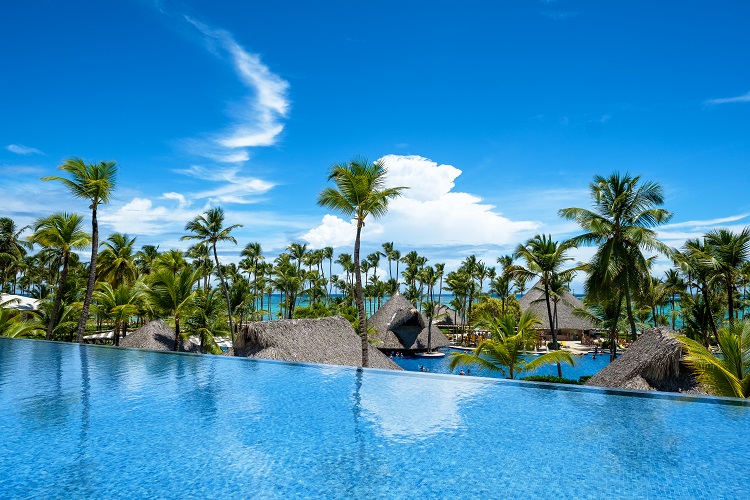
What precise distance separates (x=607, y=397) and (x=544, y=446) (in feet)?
7.87

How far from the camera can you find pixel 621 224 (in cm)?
1859

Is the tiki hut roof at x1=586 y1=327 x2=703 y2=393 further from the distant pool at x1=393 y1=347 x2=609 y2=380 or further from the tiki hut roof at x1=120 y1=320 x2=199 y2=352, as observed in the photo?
the tiki hut roof at x1=120 y1=320 x2=199 y2=352

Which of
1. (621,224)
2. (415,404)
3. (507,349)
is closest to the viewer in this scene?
(415,404)

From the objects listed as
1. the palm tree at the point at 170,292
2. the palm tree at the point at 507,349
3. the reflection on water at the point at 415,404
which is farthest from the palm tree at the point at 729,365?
the palm tree at the point at 170,292

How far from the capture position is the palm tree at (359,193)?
50.7 feet

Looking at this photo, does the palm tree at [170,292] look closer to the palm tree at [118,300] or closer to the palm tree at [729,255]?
the palm tree at [118,300]

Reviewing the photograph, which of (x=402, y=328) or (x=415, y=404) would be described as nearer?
(x=415, y=404)

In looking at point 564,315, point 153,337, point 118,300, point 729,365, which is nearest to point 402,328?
point 564,315

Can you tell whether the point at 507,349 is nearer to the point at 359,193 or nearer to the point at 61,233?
the point at 359,193

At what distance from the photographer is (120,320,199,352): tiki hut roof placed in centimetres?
2189

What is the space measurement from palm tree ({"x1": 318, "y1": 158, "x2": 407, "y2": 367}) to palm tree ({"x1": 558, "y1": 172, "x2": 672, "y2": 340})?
8.56 meters

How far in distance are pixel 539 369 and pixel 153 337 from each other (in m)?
21.8

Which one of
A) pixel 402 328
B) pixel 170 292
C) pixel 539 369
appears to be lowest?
pixel 539 369

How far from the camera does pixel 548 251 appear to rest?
70.9ft
